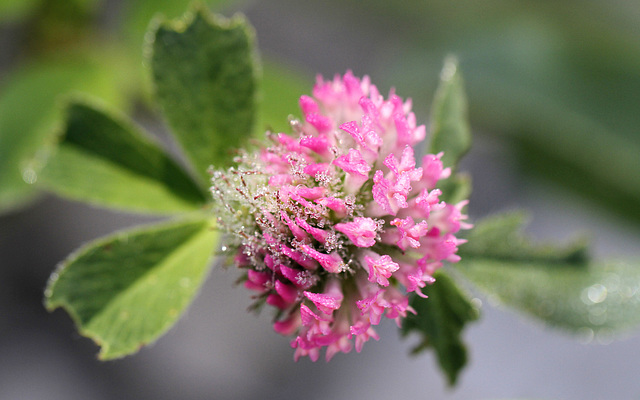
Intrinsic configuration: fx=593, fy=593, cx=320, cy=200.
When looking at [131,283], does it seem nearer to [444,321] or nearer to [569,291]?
[444,321]

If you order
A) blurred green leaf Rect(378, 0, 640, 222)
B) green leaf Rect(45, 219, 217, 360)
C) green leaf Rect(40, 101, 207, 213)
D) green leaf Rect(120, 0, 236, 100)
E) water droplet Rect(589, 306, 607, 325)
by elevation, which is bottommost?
A: green leaf Rect(45, 219, 217, 360)

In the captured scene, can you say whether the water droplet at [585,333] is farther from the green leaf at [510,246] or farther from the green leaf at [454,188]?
the green leaf at [454,188]

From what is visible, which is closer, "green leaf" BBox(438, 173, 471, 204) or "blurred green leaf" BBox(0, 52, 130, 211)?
"green leaf" BBox(438, 173, 471, 204)

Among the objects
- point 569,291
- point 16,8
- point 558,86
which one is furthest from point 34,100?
point 558,86

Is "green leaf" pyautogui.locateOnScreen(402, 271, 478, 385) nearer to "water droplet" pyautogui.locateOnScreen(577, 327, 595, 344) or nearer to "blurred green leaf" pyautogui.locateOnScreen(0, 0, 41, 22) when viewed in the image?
"water droplet" pyautogui.locateOnScreen(577, 327, 595, 344)

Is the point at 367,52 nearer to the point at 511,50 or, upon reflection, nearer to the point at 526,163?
the point at 511,50

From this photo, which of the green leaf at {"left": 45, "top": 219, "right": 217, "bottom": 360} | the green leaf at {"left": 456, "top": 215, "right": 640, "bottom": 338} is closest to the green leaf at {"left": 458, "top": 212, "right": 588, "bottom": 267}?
the green leaf at {"left": 456, "top": 215, "right": 640, "bottom": 338}
